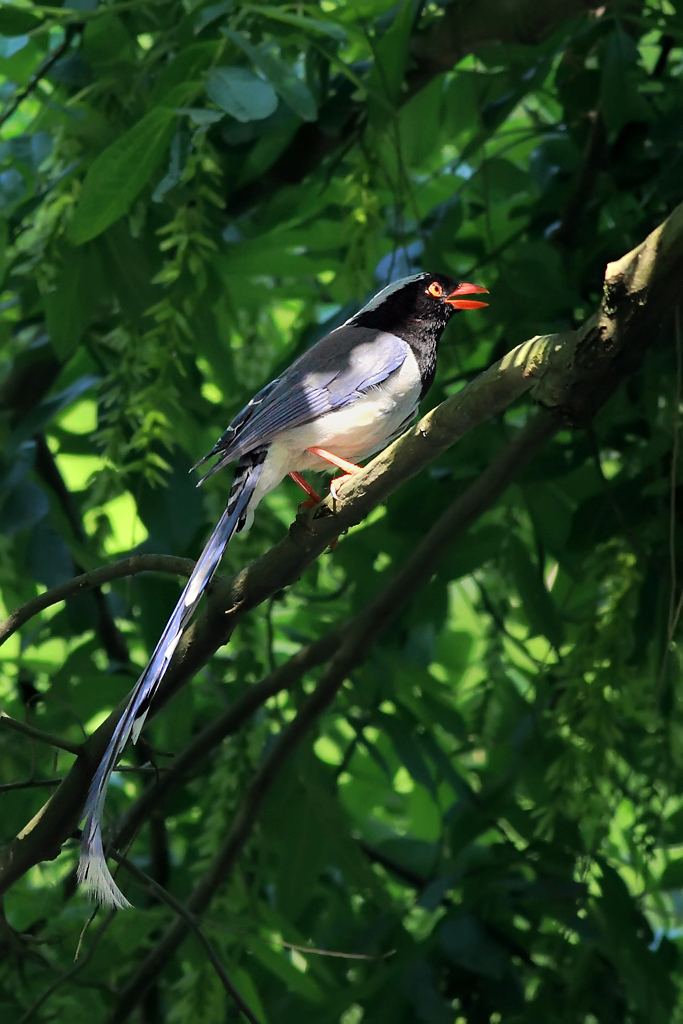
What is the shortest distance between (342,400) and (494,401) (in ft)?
3.44

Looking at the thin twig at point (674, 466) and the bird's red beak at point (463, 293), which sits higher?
the bird's red beak at point (463, 293)

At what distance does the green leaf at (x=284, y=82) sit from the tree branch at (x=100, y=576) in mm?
1166

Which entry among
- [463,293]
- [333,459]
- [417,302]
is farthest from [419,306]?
[333,459]

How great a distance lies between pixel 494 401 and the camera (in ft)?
8.04

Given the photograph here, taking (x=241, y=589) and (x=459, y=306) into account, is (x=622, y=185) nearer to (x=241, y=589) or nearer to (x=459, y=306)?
(x=459, y=306)

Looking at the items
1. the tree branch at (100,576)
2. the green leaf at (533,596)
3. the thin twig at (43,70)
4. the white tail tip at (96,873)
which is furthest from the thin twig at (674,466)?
the thin twig at (43,70)

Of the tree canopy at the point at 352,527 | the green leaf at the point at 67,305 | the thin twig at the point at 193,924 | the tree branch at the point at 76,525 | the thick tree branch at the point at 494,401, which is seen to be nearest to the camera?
the thick tree branch at the point at 494,401

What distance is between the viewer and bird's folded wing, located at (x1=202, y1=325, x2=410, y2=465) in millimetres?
3336

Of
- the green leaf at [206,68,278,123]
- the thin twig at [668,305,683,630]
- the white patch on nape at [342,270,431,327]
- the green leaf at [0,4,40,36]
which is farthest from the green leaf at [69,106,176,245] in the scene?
the thin twig at [668,305,683,630]

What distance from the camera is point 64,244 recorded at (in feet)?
12.0

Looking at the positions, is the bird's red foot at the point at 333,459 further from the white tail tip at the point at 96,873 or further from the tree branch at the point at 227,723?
the white tail tip at the point at 96,873

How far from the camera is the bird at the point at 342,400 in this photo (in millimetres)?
3316

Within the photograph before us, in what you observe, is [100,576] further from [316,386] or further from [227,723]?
[227,723]

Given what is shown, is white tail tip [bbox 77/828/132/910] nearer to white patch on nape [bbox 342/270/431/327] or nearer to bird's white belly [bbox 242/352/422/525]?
bird's white belly [bbox 242/352/422/525]
